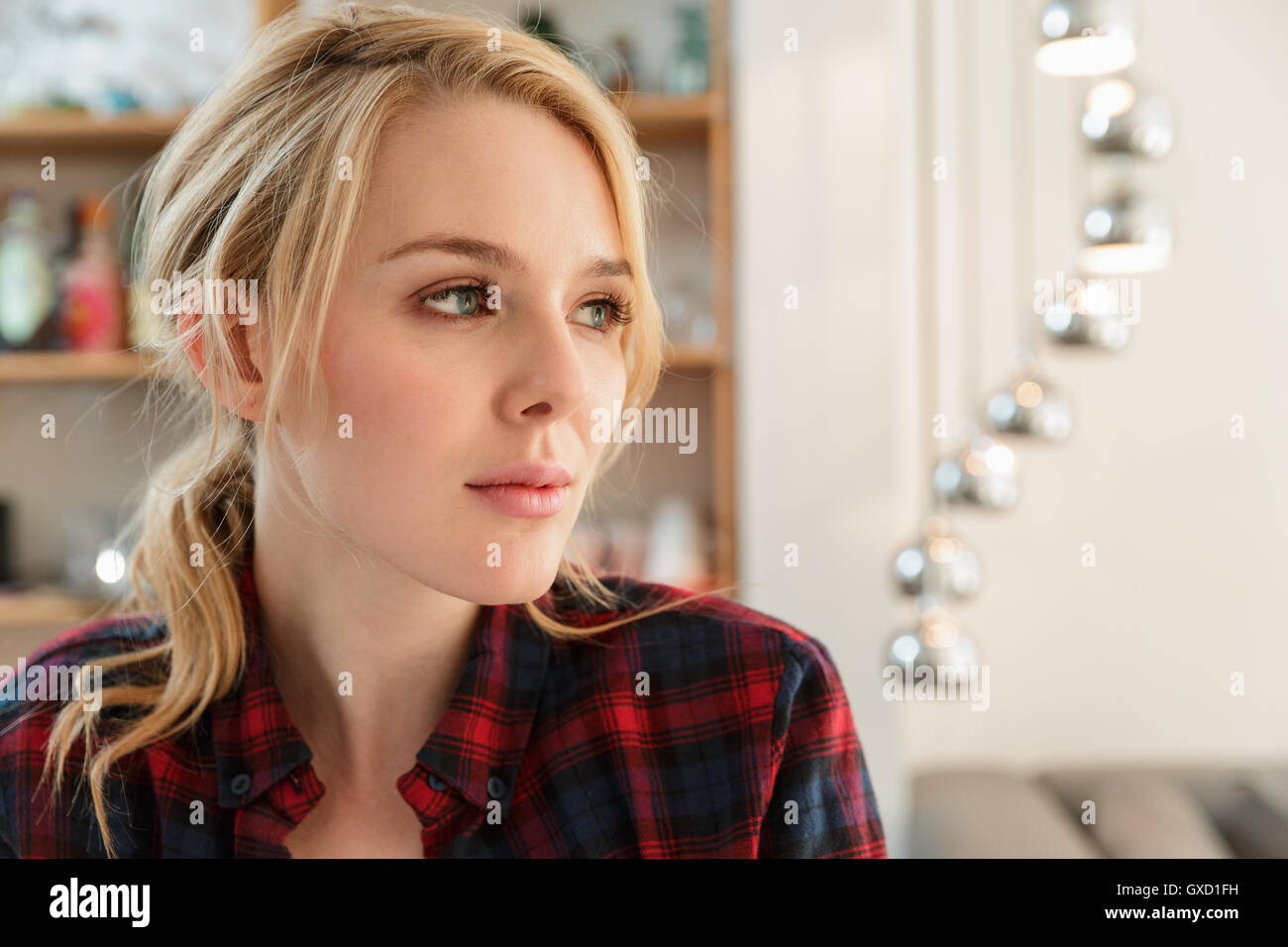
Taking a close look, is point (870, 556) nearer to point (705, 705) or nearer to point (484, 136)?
point (705, 705)

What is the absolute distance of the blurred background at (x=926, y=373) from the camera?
1.83m

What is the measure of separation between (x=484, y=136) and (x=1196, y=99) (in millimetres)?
2001

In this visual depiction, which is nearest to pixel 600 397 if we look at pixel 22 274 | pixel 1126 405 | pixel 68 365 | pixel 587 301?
pixel 587 301

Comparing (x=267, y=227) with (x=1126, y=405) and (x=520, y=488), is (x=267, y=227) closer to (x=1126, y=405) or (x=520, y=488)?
(x=520, y=488)

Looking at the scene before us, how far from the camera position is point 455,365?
65 centimetres

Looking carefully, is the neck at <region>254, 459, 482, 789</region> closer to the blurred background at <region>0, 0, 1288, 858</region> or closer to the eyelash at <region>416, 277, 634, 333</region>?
the eyelash at <region>416, 277, 634, 333</region>

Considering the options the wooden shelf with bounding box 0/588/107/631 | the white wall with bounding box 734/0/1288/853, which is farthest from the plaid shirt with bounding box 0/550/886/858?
the white wall with bounding box 734/0/1288/853

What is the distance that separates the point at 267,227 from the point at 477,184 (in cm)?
14

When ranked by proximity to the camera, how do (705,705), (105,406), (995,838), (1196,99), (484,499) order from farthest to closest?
1. (1196,99)
2. (105,406)
3. (995,838)
4. (705,705)
5. (484,499)

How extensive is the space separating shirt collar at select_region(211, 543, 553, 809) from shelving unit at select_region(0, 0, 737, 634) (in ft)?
3.73

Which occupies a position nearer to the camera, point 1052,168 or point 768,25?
point 768,25

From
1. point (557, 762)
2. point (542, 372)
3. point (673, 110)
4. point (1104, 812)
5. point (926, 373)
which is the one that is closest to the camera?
point (542, 372)

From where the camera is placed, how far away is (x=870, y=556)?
74.4 inches
